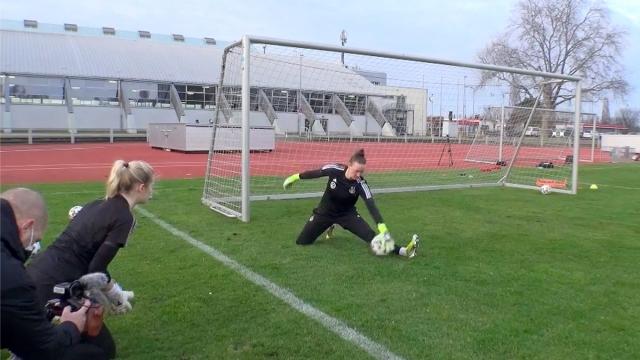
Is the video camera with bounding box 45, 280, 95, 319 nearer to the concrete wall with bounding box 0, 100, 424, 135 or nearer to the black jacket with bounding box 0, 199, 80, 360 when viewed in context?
the black jacket with bounding box 0, 199, 80, 360

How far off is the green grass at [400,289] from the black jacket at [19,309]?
60.8 inches

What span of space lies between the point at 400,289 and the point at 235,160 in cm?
565

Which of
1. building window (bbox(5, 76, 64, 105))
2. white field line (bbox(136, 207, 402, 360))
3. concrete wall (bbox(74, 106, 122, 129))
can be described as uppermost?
building window (bbox(5, 76, 64, 105))

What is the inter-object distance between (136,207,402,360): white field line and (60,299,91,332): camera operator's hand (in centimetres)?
205

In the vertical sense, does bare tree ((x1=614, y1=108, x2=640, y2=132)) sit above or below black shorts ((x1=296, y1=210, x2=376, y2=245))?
above

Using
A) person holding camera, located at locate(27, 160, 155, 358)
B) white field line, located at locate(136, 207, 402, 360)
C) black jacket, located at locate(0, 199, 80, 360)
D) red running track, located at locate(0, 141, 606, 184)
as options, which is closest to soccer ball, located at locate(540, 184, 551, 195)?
red running track, located at locate(0, 141, 606, 184)

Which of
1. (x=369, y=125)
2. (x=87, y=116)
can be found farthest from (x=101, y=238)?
(x=87, y=116)

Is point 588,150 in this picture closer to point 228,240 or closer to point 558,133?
point 558,133

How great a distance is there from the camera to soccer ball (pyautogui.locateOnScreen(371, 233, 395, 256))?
6742 millimetres

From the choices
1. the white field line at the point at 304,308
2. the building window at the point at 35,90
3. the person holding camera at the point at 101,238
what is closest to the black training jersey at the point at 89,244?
the person holding camera at the point at 101,238

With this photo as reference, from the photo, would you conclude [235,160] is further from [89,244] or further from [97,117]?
[97,117]

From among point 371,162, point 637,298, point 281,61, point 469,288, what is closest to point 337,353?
point 469,288

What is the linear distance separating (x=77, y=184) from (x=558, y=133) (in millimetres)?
14332

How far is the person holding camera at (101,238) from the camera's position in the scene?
12.2 ft
